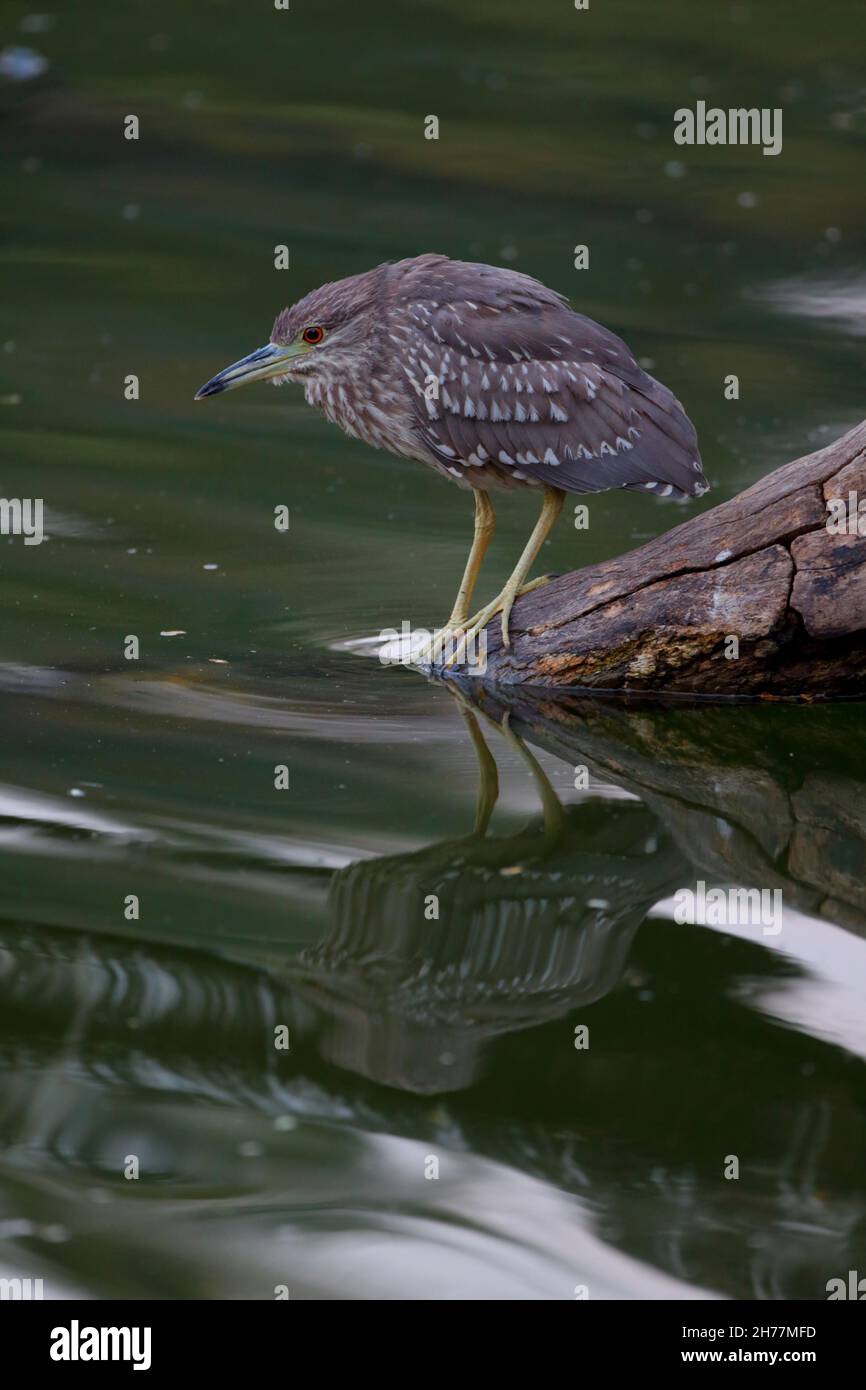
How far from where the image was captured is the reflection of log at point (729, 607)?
509 centimetres

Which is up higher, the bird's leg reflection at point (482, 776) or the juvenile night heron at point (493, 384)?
the juvenile night heron at point (493, 384)

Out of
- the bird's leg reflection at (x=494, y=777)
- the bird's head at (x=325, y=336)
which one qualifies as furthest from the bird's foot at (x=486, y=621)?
the bird's head at (x=325, y=336)

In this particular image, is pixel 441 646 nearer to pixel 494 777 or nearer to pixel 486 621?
pixel 486 621

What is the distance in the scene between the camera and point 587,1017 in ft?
12.1

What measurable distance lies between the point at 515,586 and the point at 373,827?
45.1 inches

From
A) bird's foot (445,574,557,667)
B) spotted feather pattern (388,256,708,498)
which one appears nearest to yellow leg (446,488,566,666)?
bird's foot (445,574,557,667)

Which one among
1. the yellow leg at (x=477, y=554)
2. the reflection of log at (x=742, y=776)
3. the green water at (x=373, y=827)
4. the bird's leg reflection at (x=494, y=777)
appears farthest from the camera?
the yellow leg at (x=477, y=554)

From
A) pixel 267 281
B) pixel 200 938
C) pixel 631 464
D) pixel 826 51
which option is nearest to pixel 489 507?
pixel 631 464

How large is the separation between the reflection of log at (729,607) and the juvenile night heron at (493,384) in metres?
0.20

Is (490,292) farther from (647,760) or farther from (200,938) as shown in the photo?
(200,938)

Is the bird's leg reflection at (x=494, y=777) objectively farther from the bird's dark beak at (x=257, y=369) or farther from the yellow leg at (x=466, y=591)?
the bird's dark beak at (x=257, y=369)

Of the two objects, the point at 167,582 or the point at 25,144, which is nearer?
the point at 167,582

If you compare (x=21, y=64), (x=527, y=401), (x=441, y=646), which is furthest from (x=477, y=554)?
(x=21, y=64)
